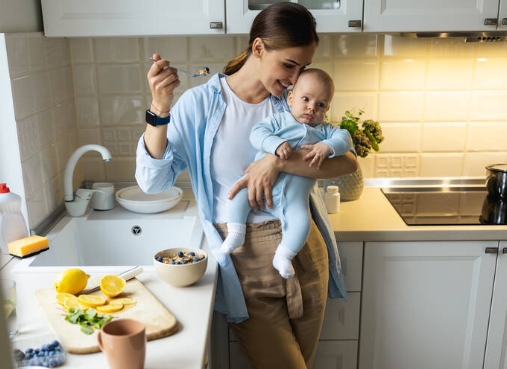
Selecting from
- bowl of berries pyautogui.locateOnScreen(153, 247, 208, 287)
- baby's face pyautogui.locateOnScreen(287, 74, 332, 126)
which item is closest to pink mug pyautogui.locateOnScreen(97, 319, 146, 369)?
bowl of berries pyautogui.locateOnScreen(153, 247, 208, 287)

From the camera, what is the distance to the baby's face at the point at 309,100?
4.66 feet

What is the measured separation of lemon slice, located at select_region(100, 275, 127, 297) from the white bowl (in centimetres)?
63

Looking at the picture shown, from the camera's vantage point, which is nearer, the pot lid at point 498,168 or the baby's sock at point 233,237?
the baby's sock at point 233,237

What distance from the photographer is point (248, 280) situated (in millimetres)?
1541

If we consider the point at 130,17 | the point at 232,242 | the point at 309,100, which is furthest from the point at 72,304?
the point at 130,17

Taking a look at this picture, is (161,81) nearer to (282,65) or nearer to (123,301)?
(282,65)

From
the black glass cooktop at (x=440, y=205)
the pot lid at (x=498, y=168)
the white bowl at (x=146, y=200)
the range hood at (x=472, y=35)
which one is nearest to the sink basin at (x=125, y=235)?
the white bowl at (x=146, y=200)

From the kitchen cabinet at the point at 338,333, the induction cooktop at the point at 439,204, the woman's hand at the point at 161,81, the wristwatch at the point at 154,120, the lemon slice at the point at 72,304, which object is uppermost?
the woman's hand at the point at 161,81

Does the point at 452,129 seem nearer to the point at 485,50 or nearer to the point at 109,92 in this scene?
the point at 485,50

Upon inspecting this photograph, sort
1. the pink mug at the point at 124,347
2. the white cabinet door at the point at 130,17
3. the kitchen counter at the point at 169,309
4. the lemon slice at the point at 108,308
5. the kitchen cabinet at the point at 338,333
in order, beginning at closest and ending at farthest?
the pink mug at the point at 124,347 < the kitchen counter at the point at 169,309 < the lemon slice at the point at 108,308 < the white cabinet door at the point at 130,17 < the kitchen cabinet at the point at 338,333

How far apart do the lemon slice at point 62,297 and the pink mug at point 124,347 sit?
302mm

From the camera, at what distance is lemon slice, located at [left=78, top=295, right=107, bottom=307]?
48.0 inches

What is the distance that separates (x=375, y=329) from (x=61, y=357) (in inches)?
46.9

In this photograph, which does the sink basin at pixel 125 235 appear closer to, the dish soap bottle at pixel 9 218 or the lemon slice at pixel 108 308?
the dish soap bottle at pixel 9 218
